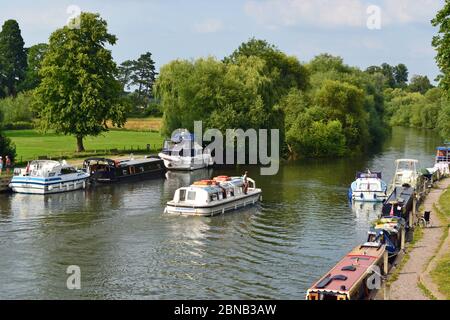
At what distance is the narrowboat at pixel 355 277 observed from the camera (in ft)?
95.5

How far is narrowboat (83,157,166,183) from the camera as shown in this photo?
70.1 metres

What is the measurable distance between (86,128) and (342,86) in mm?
47466

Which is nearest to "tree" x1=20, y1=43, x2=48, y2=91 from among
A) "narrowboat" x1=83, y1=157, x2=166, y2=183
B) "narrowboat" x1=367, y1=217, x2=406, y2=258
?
"narrowboat" x1=83, y1=157, x2=166, y2=183

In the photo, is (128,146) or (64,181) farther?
(128,146)

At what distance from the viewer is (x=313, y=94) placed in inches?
4508

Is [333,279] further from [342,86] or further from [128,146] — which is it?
[342,86]

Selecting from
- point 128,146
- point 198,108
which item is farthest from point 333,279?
point 128,146

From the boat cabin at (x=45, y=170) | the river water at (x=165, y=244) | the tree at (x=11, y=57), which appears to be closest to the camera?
the river water at (x=165, y=244)

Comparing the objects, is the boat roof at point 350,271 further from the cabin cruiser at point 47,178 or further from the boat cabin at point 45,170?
the boat cabin at point 45,170

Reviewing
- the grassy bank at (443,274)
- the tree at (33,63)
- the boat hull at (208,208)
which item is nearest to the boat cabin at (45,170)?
the boat hull at (208,208)

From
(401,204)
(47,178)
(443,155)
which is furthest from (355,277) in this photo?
(443,155)

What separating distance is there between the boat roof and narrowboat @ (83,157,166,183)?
38937mm

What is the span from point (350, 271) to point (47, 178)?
1494 inches

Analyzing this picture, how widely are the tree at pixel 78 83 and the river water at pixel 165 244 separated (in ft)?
54.3
